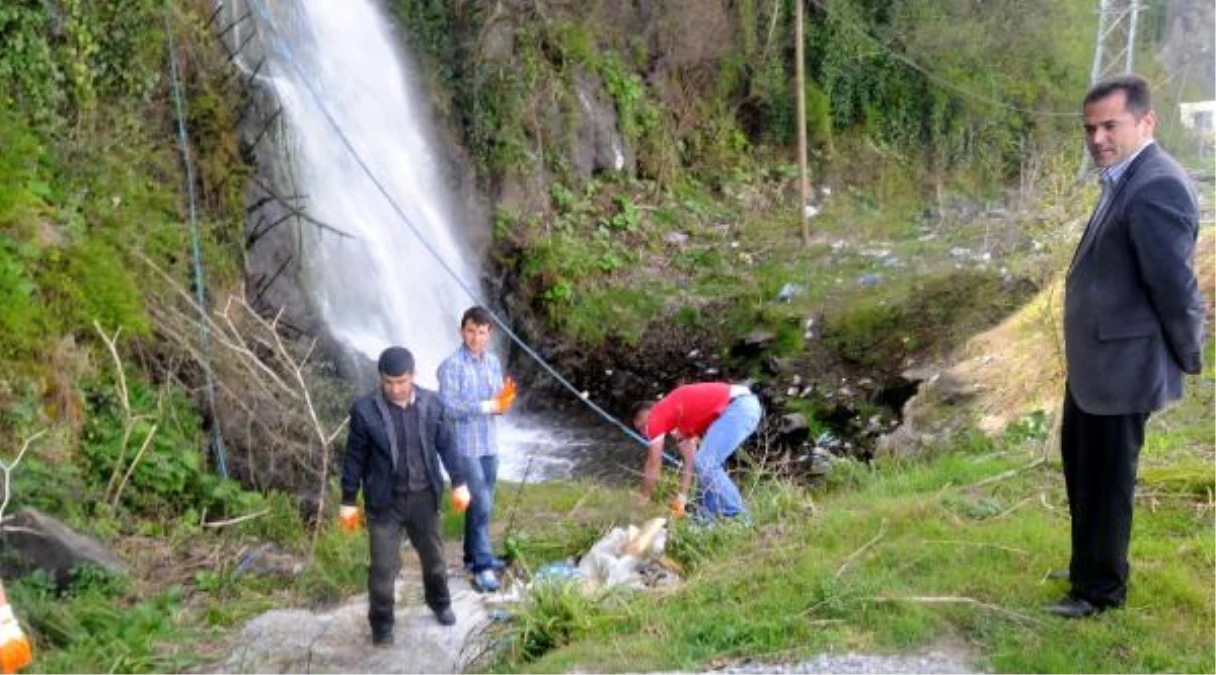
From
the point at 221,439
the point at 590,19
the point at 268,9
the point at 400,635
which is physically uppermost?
the point at 590,19

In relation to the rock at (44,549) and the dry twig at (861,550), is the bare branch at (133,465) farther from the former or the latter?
the dry twig at (861,550)

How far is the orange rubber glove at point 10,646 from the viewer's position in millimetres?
3881

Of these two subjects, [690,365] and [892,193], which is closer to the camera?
[690,365]

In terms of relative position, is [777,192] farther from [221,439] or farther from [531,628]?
[531,628]

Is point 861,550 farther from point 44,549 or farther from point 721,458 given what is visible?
point 44,549

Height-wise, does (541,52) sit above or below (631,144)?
above

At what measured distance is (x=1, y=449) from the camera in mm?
6684

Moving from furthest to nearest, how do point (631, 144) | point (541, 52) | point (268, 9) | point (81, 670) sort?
point (631, 144)
point (541, 52)
point (268, 9)
point (81, 670)

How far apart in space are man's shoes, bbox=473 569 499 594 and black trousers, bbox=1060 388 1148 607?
3.24 metres

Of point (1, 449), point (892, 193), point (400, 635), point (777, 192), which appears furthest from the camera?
point (892, 193)

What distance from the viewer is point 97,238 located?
8.25m

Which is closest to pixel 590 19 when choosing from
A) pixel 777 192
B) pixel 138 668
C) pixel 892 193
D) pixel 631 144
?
pixel 631 144

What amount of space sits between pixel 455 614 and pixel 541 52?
13.0 m

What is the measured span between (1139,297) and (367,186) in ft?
35.0
